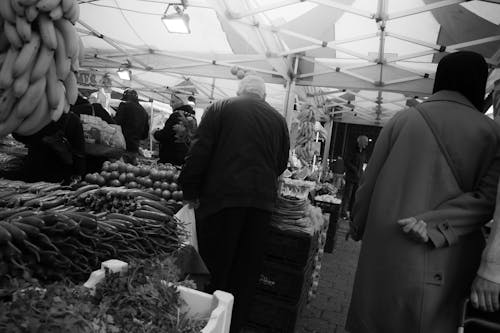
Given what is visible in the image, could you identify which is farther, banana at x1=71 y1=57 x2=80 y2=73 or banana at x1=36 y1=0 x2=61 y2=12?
banana at x1=71 y1=57 x2=80 y2=73

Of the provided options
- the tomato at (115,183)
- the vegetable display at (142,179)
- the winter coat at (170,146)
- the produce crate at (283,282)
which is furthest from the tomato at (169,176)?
the winter coat at (170,146)

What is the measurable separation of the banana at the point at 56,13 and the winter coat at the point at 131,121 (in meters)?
4.62

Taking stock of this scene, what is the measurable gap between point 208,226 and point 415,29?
3.81m

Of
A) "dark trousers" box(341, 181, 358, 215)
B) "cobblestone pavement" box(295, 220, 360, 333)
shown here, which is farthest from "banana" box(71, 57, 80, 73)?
"dark trousers" box(341, 181, 358, 215)

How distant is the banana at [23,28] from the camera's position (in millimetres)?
808

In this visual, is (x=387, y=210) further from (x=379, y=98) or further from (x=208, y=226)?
(x=379, y=98)

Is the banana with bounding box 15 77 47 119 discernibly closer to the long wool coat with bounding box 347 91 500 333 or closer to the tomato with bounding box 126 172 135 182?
the long wool coat with bounding box 347 91 500 333

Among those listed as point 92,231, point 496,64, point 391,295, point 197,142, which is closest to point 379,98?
point 496,64

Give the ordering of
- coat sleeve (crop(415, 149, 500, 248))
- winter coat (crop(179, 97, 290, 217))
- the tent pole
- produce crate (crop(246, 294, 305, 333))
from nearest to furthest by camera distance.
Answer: coat sleeve (crop(415, 149, 500, 248))
winter coat (crop(179, 97, 290, 217))
produce crate (crop(246, 294, 305, 333))
the tent pole

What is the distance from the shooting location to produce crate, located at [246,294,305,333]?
129 inches

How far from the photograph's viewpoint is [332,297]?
4469 millimetres

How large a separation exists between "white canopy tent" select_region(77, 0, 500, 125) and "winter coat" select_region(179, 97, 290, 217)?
1428 millimetres

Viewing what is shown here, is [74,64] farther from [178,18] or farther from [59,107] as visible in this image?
[178,18]

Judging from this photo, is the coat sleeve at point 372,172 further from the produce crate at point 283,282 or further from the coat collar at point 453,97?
the produce crate at point 283,282
